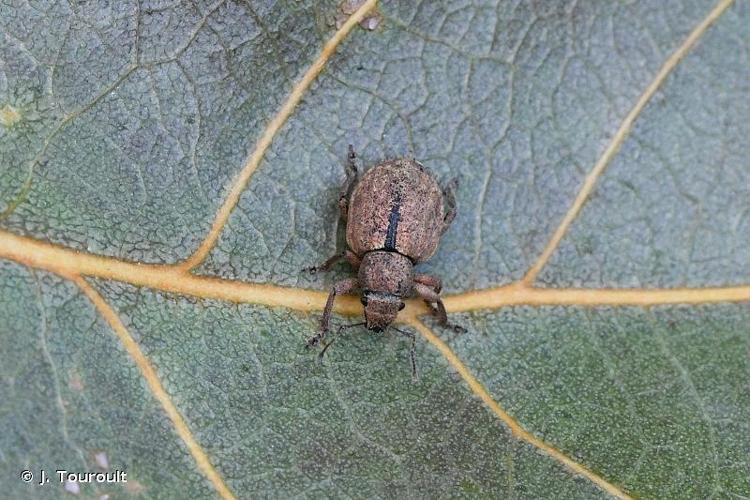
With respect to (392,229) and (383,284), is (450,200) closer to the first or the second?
(392,229)

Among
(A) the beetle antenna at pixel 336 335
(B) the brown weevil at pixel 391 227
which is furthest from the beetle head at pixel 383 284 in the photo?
(A) the beetle antenna at pixel 336 335

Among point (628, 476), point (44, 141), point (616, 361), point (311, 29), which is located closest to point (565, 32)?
point (311, 29)

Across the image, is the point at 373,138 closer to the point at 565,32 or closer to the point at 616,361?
the point at 565,32

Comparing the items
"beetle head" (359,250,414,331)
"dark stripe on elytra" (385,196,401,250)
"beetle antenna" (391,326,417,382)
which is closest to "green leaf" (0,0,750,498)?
"beetle antenna" (391,326,417,382)

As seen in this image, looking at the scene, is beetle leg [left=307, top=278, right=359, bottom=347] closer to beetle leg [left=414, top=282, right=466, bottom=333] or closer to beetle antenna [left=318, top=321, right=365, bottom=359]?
beetle antenna [left=318, top=321, right=365, bottom=359]

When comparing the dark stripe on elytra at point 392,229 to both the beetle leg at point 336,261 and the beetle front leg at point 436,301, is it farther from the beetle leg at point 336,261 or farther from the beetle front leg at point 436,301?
the beetle front leg at point 436,301

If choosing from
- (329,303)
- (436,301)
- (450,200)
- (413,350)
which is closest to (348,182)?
(450,200)

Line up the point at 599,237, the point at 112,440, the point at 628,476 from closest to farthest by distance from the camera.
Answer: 1. the point at 112,440
2. the point at 628,476
3. the point at 599,237
